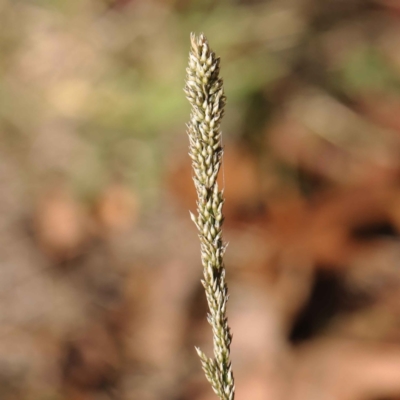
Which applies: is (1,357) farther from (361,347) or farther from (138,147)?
(361,347)

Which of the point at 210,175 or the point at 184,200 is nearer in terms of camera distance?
the point at 210,175

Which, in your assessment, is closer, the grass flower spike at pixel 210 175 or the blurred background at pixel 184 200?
the grass flower spike at pixel 210 175

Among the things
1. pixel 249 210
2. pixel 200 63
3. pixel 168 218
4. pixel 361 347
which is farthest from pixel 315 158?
pixel 200 63

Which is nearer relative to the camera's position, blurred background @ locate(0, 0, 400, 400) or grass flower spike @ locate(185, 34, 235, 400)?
grass flower spike @ locate(185, 34, 235, 400)
